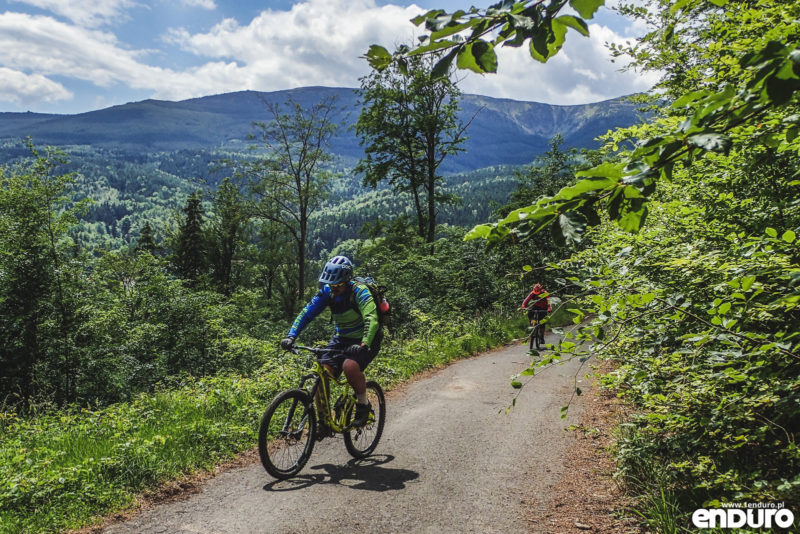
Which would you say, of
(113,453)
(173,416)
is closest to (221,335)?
(173,416)

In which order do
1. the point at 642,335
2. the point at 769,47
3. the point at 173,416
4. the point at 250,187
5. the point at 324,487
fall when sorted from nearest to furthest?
the point at 769,47, the point at 642,335, the point at 324,487, the point at 173,416, the point at 250,187

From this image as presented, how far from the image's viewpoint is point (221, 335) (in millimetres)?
17047

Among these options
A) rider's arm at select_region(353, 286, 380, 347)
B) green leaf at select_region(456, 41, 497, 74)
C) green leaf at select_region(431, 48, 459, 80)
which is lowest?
rider's arm at select_region(353, 286, 380, 347)

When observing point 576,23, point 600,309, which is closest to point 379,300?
point 600,309

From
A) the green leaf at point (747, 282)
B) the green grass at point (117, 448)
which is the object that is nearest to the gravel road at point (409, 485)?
the green grass at point (117, 448)

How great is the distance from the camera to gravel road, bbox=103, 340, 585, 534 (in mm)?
4359

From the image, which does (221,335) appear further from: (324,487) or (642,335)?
(642,335)

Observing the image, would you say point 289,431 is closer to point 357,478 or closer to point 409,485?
point 357,478

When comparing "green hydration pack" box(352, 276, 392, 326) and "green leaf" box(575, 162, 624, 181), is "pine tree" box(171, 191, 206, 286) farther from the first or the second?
"green leaf" box(575, 162, 624, 181)

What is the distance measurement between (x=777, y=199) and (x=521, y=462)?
13.8ft

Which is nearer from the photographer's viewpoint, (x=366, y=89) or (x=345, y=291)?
(x=345, y=291)

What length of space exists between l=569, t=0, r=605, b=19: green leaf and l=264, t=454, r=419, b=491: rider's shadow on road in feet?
16.5

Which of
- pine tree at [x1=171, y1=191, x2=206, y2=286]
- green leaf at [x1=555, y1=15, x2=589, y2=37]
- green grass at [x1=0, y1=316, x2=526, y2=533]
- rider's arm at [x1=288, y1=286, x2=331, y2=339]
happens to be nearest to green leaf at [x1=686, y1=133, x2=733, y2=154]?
green leaf at [x1=555, y1=15, x2=589, y2=37]

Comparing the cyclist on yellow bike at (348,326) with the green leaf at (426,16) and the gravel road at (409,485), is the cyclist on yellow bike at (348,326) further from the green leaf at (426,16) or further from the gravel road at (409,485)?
the green leaf at (426,16)
